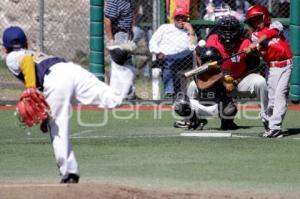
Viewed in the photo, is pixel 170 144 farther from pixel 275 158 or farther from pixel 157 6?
pixel 157 6

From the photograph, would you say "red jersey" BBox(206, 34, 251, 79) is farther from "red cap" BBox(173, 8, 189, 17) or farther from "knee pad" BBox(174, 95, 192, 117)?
"red cap" BBox(173, 8, 189, 17)

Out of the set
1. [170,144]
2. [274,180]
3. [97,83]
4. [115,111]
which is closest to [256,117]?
[115,111]

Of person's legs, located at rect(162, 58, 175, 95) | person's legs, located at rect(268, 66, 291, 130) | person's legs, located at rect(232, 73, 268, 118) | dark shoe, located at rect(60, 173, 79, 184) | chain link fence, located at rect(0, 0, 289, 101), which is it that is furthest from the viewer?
chain link fence, located at rect(0, 0, 289, 101)

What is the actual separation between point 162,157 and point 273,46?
238cm

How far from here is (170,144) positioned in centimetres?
1397

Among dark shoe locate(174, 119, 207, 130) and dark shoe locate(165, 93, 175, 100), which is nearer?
dark shoe locate(174, 119, 207, 130)

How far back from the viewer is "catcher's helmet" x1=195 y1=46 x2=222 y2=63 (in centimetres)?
1523

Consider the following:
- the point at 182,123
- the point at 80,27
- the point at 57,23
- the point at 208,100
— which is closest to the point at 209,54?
the point at 208,100

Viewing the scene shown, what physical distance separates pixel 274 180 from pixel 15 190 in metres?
2.79

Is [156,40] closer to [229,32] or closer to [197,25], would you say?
[197,25]

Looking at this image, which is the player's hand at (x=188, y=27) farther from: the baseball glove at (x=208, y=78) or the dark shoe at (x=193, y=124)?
the baseball glove at (x=208, y=78)

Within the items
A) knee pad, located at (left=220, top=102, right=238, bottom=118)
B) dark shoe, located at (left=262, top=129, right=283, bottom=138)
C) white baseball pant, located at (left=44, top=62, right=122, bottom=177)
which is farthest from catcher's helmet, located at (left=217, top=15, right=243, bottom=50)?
white baseball pant, located at (left=44, top=62, right=122, bottom=177)

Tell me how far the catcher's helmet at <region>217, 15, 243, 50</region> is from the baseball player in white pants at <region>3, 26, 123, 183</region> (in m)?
5.26

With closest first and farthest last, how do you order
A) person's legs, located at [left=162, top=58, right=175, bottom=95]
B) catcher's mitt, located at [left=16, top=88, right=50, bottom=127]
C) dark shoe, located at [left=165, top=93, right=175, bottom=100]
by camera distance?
catcher's mitt, located at [left=16, top=88, right=50, bottom=127], person's legs, located at [left=162, top=58, right=175, bottom=95], dark shoe, located at [left=165, top=93, right=175, bottom=100]
